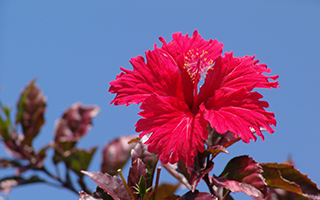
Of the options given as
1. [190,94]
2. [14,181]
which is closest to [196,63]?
[190,94]

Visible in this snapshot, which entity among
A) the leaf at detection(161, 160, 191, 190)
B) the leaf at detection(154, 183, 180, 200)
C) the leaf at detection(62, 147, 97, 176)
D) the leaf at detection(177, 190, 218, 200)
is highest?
the leaf at detection(62, 147, 97, 176)

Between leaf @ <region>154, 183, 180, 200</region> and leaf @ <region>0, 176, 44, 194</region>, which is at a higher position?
leaf @ <region>0, 176, 44, 194</region>

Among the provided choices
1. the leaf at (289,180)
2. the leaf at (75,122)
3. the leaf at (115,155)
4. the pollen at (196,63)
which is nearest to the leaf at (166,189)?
the leaf at (115,155)

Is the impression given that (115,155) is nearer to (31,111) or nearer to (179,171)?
(179,171)

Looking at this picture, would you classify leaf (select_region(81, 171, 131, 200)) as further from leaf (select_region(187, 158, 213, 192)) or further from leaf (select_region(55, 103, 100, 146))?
→ leaf (select_region(55, 103, 100, 146))

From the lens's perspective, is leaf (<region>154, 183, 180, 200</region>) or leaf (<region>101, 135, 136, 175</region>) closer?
leaf (<region>154, 183, 180, 200</region>)

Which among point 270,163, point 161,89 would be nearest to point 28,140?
point 161,89

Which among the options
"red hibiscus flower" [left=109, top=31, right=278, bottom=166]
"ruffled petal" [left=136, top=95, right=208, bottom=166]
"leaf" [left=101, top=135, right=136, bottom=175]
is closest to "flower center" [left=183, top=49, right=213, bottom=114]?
"red hibiscus flower" [left=109, top=31, right=278, bottom=166]
